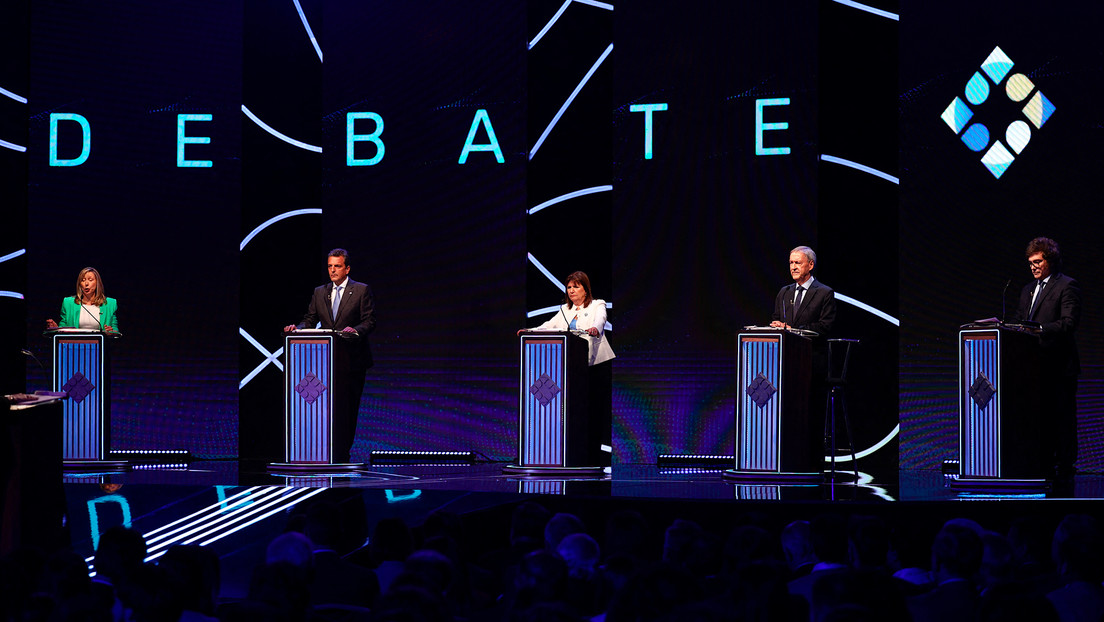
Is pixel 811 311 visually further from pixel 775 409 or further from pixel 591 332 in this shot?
pixel 591 332

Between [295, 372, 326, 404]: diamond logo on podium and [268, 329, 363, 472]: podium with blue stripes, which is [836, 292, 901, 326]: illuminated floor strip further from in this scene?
[295, 372, 326, 404]: diamond logo on podium

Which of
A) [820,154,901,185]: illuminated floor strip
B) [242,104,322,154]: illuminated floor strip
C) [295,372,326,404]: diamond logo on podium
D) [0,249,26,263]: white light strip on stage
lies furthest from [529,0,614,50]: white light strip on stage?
[0,249,26,263]: white light strip on stage

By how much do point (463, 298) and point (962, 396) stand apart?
13.3 ft

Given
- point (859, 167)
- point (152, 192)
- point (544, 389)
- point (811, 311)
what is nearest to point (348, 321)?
point (544, 389)

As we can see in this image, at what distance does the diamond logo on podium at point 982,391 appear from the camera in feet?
22.4

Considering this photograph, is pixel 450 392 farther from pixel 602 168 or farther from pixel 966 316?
pixel 966 316

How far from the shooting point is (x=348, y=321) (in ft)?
27.3

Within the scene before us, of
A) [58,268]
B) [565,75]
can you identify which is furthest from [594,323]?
[58,268]

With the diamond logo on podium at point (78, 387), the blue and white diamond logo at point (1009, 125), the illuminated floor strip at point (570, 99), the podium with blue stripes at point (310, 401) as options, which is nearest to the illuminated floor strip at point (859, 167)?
the blue and white diamond logo at point (1009, 125)

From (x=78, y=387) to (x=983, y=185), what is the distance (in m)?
6.36

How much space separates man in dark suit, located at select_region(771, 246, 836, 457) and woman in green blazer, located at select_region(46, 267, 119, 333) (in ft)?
15.1

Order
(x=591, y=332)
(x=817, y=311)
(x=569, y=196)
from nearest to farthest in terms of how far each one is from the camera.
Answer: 1. (x=817, y=311)
2. (x=591, y=332)
3. (x=569, y=196)

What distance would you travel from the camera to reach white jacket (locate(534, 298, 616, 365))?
26.8ft

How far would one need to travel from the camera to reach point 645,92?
930 cm
